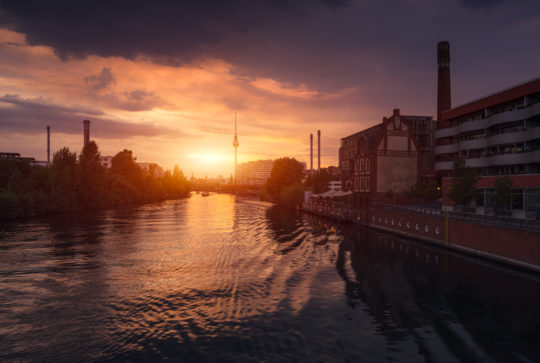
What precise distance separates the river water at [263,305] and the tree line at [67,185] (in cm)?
3607

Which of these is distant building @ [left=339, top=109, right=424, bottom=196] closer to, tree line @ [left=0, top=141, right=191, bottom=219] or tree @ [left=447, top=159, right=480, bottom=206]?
tree @ [left=447, top=159, right=480, bottom=206]

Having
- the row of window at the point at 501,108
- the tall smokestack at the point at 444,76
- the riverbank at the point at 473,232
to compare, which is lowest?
the riverbank at the point at 473,232

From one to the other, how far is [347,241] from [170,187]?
492 feet

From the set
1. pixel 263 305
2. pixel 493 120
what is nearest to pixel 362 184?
pixel 493 120

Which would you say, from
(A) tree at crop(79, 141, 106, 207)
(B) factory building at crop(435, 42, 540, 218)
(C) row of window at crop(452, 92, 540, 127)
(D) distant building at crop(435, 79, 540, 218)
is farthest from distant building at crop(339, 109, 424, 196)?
(A) tree at crop(79, 141, 106, 207)

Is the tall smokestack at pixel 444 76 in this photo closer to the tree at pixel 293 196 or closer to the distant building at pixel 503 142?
the distant building at pixel 503 142

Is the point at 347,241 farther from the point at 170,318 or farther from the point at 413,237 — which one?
the point at 170,318

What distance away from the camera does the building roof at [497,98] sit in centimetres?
4480

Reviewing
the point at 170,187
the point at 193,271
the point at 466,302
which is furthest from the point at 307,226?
the point at 170,187

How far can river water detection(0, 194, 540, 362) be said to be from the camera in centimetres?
1541

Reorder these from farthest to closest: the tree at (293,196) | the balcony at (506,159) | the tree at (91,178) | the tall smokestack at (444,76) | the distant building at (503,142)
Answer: the tree at (293,196) < the tree at (91,178) < the tall smokestack at (444,76) < the balcony at (506,159) < the distant building at (503,142)

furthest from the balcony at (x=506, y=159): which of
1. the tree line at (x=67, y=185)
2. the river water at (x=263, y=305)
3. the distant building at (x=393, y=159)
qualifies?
the tree line at (x=67, y=185)

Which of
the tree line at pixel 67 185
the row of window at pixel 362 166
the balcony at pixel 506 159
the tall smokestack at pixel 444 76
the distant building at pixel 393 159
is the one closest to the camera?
the balcony at pixel 506 159

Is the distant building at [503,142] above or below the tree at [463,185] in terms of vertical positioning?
above
